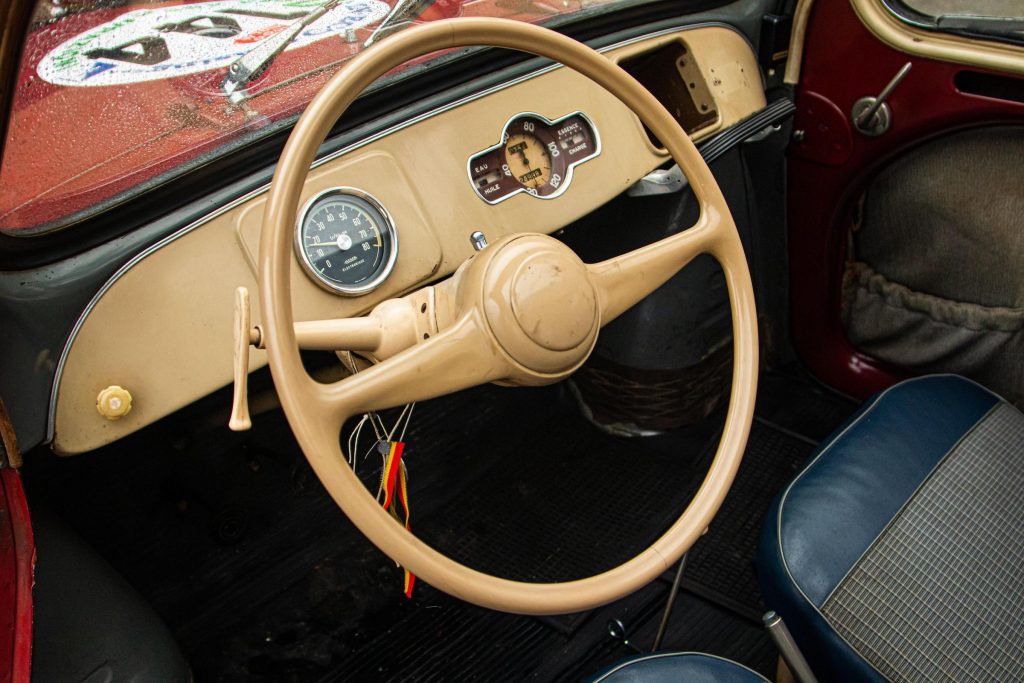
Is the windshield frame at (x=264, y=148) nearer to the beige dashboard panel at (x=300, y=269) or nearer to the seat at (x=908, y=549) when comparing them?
the beige dashboard panel at (x=300, y=269)

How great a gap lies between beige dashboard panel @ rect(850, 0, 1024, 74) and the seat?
0.60 meters

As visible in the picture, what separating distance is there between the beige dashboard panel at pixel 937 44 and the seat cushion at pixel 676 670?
1.10m

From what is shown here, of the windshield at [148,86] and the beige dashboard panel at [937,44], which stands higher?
the windshield at [148,86]

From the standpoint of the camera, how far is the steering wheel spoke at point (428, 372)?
0.89 metres

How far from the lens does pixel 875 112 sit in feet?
5.37

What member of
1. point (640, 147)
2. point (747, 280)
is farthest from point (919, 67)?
point (747, 280)

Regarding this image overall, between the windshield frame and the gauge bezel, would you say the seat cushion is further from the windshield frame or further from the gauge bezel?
the windshield frame

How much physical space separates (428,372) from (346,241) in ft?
1.23

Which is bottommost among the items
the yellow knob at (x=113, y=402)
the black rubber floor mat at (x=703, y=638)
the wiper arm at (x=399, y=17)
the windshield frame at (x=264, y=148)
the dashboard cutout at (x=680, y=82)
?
the black rubber floor mat at (x=703, y=638)

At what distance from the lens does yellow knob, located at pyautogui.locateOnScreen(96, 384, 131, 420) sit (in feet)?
3.53

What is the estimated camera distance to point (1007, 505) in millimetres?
1178

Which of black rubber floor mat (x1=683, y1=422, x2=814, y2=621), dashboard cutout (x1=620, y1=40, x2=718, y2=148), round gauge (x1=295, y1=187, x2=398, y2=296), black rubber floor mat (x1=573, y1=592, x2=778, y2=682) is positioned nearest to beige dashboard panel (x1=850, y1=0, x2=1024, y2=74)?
dashboard cutout (x1=620, y1=40, x2=718, y2=148)

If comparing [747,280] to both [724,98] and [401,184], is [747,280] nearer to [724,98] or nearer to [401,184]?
[401,184]

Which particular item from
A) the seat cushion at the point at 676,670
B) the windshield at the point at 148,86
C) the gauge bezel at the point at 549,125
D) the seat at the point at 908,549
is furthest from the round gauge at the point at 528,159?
the seat cushion at the point at 676,670
